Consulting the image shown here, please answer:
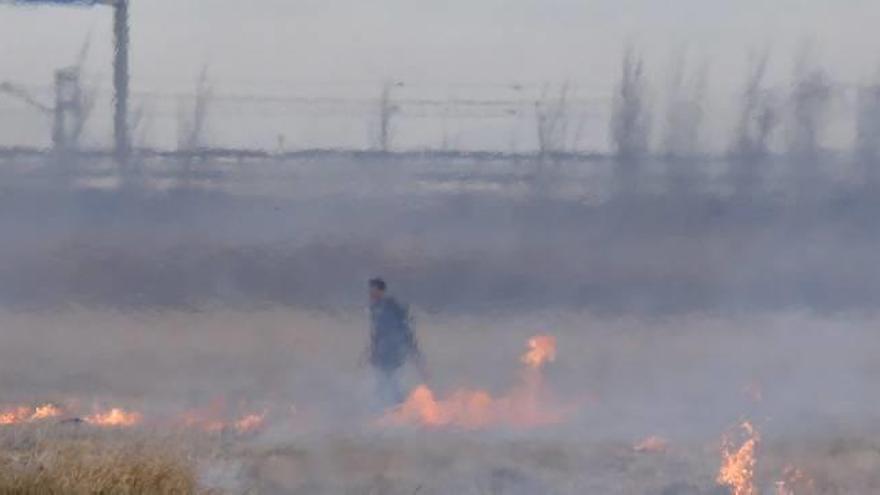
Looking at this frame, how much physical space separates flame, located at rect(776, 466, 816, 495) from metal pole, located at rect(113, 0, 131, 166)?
996 centimetres

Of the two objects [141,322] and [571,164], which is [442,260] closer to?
[571,164]

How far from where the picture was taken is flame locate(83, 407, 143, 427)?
57.9 feet

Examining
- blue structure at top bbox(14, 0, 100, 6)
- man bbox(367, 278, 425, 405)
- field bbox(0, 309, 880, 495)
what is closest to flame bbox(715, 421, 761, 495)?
field bbox(0, 309, 880, 495)

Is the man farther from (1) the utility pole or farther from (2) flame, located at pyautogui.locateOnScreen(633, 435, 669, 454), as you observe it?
(1) the utility pole

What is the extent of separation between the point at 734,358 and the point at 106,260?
7.02m

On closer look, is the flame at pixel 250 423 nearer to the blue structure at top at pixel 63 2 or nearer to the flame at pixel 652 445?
the flame at pixel 652 445

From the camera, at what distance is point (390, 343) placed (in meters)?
18.1

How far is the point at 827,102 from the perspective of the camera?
24.2 m

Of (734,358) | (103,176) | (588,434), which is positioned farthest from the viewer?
(103,176)

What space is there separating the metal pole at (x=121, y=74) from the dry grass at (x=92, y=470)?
28.8 feet

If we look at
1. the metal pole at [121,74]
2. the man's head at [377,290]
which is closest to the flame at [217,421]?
the man's head at [377,290]

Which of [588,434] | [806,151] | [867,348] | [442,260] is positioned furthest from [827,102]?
[588,434]

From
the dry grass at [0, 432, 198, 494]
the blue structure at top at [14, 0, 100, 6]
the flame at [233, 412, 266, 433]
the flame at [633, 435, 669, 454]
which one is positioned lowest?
the flame at [233, 412, 266, 433]

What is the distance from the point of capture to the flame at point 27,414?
17.3 metres
